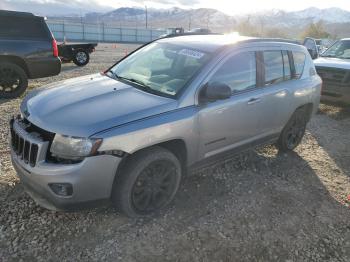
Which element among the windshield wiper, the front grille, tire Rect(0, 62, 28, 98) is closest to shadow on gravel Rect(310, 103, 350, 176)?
the windshield wiper

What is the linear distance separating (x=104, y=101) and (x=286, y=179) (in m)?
2.78

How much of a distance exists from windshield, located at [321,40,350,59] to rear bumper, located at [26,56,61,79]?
7263mm

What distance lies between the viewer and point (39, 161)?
9.71 ft

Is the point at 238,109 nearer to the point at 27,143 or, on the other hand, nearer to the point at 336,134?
the point at 27,143

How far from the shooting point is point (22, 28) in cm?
788

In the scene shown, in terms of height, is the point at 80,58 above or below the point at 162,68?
below

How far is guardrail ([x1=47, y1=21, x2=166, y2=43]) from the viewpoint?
128 ft

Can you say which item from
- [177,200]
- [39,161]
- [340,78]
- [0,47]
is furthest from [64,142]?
[340,78]

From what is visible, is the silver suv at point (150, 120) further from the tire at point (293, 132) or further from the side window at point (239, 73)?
the tire at point (293, 132)

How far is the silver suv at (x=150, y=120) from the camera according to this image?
9.66 ft

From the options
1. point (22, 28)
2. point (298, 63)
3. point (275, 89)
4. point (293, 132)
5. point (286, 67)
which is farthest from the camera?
point (22, 28)

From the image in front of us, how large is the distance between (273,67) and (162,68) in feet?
5.17

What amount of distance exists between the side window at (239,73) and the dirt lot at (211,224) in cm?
128

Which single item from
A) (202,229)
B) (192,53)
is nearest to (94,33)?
(192,53)
